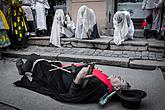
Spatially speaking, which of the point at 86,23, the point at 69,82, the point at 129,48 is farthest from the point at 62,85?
the point at 86,23

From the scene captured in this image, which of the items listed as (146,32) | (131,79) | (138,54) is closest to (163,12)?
(146,32)

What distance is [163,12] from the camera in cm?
509

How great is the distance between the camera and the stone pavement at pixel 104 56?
4188mm

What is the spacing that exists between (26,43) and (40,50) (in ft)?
2.70

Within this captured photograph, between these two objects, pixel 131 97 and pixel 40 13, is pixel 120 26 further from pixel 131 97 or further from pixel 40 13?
pixel 131 97

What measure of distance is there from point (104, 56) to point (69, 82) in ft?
6.54

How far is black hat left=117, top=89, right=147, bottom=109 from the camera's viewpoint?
247cm

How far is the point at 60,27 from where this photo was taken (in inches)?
232

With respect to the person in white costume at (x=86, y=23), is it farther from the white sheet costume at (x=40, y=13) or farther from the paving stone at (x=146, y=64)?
the paving stone at (x=146, y=64)

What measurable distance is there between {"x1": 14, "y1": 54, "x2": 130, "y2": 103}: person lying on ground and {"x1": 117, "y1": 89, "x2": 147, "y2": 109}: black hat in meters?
0.13

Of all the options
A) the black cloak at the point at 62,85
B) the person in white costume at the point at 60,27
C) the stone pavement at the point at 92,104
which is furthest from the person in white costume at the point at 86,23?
the black cloak at the point at 62,85

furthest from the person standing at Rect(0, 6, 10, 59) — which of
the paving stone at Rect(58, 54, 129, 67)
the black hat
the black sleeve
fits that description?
the black hat

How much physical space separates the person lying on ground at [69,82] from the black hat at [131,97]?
13cm

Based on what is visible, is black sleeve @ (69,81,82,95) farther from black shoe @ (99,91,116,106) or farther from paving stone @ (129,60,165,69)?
paving stone @ (129,60,165,69)
